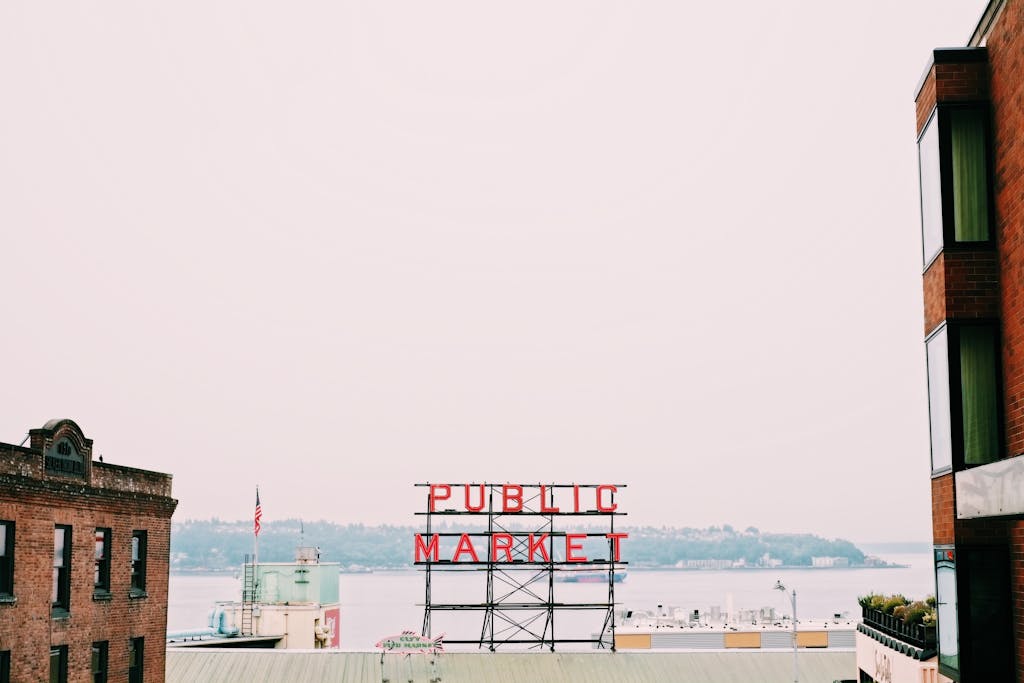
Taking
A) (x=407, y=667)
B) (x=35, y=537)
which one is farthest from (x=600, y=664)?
(x=35, y=537)

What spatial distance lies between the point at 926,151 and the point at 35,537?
26.1 m

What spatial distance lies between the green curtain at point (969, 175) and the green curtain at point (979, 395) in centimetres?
153

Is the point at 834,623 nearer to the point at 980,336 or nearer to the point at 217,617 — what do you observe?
the point at 217,617

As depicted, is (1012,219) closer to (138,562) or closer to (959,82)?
(959,82)

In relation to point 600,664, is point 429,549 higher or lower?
higher

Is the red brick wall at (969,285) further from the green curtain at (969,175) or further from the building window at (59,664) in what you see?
the building window at (59,664)

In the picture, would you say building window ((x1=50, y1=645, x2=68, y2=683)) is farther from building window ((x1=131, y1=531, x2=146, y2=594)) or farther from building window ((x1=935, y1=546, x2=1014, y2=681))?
building window ((x1=935, y1=546, x2=1014, y2=681))

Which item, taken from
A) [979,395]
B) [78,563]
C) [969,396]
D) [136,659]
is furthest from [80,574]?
[979,395]

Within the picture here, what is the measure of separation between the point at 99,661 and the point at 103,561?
122 inches

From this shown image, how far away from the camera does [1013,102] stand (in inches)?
690

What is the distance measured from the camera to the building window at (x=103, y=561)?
3931 centimetres

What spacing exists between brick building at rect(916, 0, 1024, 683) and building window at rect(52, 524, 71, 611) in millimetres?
26279

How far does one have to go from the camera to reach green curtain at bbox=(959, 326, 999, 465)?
18250 mm

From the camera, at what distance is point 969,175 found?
1884cm
